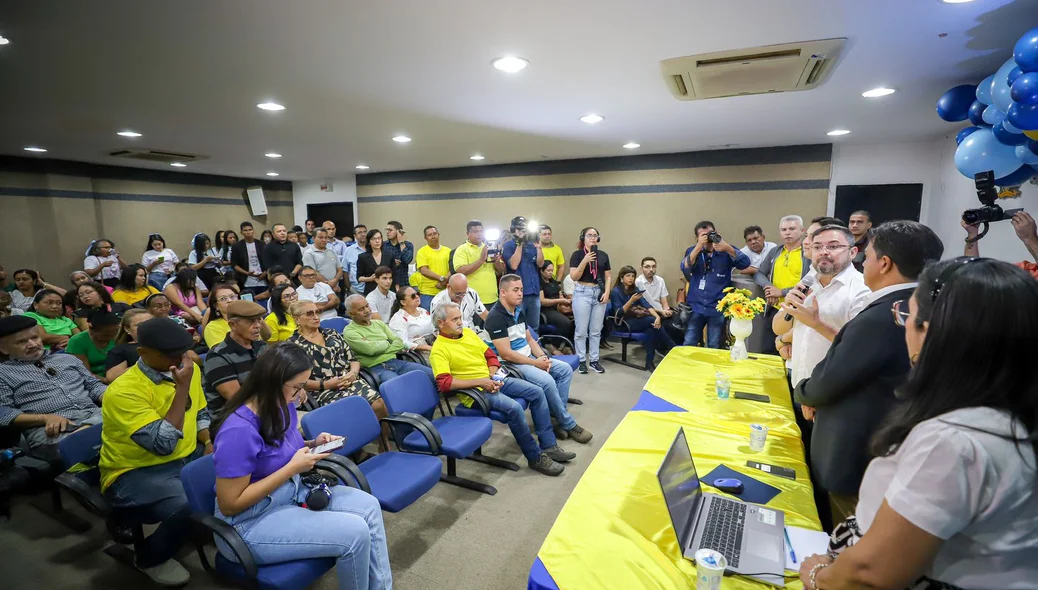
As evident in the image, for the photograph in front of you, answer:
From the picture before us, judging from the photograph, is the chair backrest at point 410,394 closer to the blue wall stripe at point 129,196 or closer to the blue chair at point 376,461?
the blue chair at point 376,461

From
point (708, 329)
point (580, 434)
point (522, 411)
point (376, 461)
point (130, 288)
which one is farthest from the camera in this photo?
point (708, 329)

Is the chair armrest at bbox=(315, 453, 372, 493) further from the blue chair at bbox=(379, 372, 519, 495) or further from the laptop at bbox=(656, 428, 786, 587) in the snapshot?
the laptop at bbox=(656, 428, 786, 587)

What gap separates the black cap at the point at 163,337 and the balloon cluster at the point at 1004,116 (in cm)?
394

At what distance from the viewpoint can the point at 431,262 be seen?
5719mm

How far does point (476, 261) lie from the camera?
5258 millimetres

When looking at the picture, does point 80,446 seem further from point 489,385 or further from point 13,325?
point 489,385

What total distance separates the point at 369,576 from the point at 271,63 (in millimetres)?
2973

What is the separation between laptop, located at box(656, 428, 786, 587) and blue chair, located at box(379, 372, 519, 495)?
142cm

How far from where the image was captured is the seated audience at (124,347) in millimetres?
3041

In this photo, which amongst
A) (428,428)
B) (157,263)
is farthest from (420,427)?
(157,263)

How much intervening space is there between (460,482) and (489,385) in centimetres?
65

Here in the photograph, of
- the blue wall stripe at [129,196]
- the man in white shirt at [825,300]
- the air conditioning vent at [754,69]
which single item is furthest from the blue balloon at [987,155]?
the blue wall stripe at [129,196]

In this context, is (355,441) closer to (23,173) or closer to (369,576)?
(369,576)

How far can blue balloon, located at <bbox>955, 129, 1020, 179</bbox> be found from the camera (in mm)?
2658
